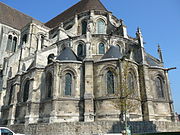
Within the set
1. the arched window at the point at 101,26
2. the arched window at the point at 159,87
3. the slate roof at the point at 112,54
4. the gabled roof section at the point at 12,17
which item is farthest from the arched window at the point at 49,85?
the gabled roof section at the point at 12,17

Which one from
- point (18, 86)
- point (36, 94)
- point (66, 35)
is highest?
point (66, 35)

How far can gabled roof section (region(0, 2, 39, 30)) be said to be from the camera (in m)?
30.1

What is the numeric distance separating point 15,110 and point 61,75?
266 inches

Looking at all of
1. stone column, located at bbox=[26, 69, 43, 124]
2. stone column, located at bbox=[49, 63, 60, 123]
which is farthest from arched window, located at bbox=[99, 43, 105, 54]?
stone column, located at bbox=[26, 69, 43, 124]

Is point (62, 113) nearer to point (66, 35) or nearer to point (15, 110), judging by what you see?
point (15, 110)

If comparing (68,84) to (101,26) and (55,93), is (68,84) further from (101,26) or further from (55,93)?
(101,26)

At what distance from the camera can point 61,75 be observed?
15.7 m

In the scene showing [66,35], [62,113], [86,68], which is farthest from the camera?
[66,35]

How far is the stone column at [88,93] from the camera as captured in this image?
13991mm

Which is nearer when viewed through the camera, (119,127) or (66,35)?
(119,127)

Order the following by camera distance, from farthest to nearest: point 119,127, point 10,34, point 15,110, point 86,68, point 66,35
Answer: point 10,34 < point 66,35 < point 15,110 < point 86,68 < point 119,127

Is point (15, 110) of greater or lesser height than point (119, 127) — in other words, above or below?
above

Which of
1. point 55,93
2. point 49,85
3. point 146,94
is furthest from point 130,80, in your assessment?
point 49,85

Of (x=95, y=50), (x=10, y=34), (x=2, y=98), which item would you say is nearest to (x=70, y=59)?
(x=95, y=50)
